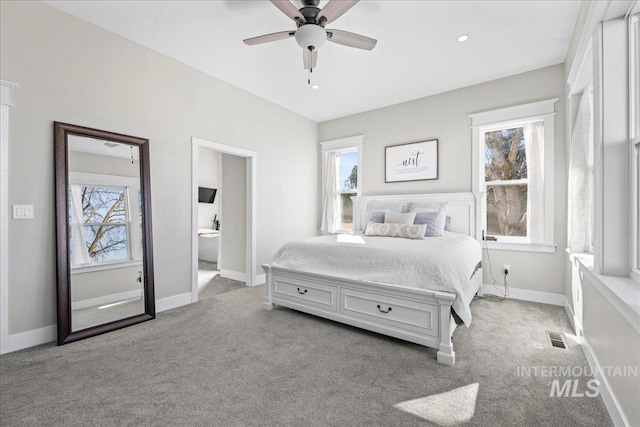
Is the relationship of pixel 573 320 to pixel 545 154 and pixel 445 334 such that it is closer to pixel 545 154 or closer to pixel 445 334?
pixel 445 334

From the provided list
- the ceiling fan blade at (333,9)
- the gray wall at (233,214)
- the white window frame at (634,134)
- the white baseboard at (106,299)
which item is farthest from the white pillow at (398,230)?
the white baseboard at (106,299)

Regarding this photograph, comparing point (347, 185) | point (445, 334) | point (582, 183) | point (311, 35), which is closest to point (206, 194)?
point (347, 185)

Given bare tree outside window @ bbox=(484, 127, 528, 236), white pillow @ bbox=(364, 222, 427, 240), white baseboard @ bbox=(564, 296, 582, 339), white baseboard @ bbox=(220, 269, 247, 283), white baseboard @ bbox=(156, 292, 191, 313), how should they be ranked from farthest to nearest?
white baseboard @ bbox=(220, 269, 247, 283)
bare tree outside window @ bbox=(484, 127, 528, 236)
white pillow @ bbox=(364, 222, 427, 240)
white baseboard @ bbox=(156, 292, 191, 313)
white baseboard @ bbox=(564, 296, 582, 339)

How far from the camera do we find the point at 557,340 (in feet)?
7.88

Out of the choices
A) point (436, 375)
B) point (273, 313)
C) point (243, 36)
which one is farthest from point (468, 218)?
point (243, 36)

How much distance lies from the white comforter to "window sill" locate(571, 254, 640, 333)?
751 millimetres

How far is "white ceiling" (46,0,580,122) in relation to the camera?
8.00ft

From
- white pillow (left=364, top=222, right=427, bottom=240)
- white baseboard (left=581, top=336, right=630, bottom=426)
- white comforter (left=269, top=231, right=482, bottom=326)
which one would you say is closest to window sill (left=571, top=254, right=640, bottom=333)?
white baseboard (left=581, top=336, right=630, bottom=426)

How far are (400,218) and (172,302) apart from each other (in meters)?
2.88

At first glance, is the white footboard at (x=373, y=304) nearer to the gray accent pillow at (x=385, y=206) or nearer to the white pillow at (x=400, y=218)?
the white pillow at (x=400, y=218)

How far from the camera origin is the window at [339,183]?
203 inches

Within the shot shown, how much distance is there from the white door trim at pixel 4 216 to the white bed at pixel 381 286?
6.80ft

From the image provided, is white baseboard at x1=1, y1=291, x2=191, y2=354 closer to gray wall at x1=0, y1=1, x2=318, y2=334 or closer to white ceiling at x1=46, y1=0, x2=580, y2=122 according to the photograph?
gray wall at x1=0, y1=1, x2=318, y2=334

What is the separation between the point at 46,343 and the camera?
2373mm
